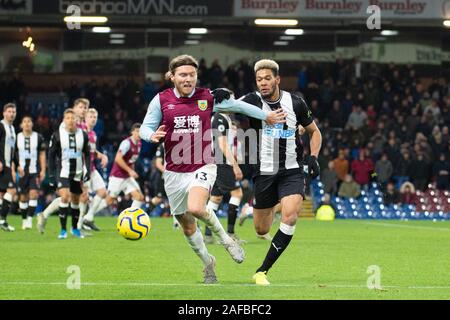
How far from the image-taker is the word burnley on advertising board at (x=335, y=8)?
3412cm

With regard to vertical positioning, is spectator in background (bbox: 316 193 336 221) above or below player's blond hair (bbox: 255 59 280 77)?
below

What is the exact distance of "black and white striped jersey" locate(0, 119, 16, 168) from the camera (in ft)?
69.7

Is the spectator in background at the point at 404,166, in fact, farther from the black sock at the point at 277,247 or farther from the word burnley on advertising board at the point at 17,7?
the black sock at the point at 277,247

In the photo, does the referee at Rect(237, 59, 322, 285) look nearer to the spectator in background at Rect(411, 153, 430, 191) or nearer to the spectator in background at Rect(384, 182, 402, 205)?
the spectator in background at Rect(384, 182, 402, 205)

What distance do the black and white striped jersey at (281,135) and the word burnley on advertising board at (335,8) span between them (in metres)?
22.3

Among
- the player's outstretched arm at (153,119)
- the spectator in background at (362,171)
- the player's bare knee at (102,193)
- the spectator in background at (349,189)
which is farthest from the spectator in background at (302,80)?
the player's outstretched arm at (153,119)

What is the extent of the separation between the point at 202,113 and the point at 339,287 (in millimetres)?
2341

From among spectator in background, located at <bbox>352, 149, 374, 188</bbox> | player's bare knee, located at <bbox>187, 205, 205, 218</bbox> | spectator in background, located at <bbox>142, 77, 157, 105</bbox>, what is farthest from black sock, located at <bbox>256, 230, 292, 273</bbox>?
spectator in background, located at <bbox>142, 77, 157, 105</bbox>

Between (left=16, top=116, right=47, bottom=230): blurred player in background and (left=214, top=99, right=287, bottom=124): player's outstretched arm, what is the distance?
37.6ft

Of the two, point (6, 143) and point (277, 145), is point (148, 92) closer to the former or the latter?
point (6, 143)

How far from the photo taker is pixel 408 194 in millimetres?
32312

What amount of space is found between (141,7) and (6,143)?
1336 centimetres

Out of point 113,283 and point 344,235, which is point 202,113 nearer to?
point 113,283

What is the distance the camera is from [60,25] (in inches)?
1409
